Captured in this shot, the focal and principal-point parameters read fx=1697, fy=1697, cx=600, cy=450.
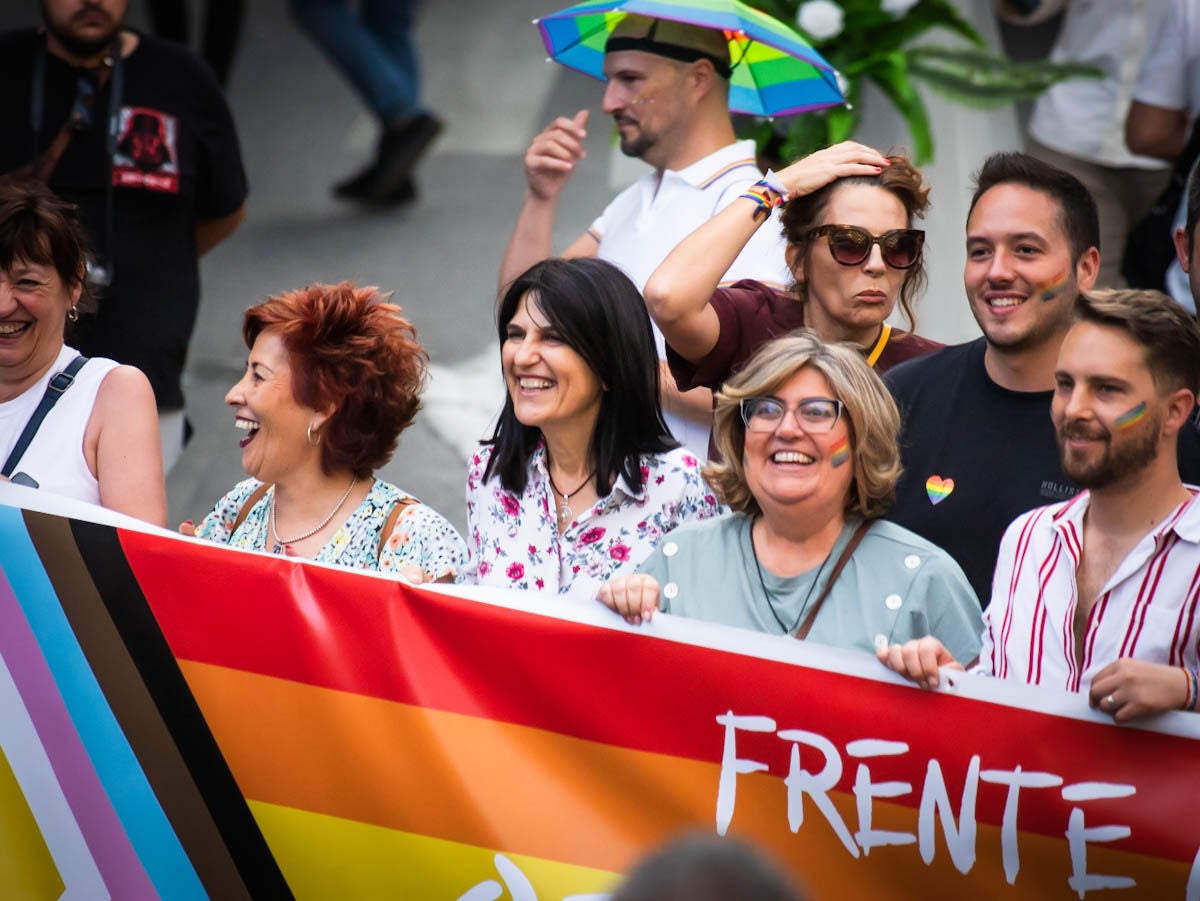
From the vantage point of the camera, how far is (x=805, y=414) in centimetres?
338

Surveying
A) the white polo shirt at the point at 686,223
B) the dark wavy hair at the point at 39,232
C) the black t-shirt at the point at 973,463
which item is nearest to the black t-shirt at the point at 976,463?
the black t-shirt at the point at 973,463

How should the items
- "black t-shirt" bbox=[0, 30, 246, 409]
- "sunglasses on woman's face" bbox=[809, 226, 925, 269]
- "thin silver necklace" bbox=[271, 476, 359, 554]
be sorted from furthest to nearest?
"black t-shirt" bbox=[0, 30, 246, 409], "sunglasses on woman's face" bbox=[809, 226, 925, 269], "thin silver necklace" bbox=[271, 476, 359, 554]

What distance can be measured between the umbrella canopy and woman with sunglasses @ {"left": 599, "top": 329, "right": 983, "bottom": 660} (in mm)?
1426

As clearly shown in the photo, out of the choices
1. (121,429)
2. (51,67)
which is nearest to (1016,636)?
(121,429)

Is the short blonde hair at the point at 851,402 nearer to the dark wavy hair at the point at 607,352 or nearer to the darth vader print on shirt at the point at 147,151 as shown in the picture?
the dark wavy hair at the point at 607,352

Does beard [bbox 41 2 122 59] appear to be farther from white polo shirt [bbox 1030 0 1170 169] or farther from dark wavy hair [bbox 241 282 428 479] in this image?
white polo shirt [bbox 1030 0 1170 169]

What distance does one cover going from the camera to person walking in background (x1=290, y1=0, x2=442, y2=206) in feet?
24.2

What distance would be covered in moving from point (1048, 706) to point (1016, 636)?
0.18 m

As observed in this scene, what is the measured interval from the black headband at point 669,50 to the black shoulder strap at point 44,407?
1.84 meters

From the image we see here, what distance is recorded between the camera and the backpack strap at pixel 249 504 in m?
4.07

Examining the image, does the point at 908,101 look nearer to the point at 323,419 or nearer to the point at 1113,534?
the point at 323,419

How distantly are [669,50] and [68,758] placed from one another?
8.77 ft

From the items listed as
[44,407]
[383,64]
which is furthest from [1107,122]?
[44,407]

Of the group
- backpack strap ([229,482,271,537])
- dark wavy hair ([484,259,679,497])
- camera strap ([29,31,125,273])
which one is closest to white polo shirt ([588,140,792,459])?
dark wavy hair ([484,259,679,497])
